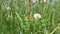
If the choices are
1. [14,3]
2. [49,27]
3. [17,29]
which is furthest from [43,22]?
[14,3]

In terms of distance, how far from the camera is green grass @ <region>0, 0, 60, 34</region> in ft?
5.62

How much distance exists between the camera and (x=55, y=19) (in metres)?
1.87

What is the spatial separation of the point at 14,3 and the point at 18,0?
155 millimetres

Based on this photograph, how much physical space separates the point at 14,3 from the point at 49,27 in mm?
402

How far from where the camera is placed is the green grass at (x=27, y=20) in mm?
1713

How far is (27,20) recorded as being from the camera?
177 cm

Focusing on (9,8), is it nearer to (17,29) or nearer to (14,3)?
(14,3)

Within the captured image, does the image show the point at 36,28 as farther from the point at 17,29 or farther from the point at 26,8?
the point at 26,8

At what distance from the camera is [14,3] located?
2008 millimetres

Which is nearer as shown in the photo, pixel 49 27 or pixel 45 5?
pixel 49 27

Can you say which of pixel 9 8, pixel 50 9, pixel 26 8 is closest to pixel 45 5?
pixel 50 9

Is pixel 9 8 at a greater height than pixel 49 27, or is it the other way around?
pixel 9 8

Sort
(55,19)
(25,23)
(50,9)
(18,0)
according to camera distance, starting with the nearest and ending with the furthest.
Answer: (25,23) → (55,19) → (50,9) → (18,0)

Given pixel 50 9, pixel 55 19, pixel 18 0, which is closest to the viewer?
pixel 55 19
